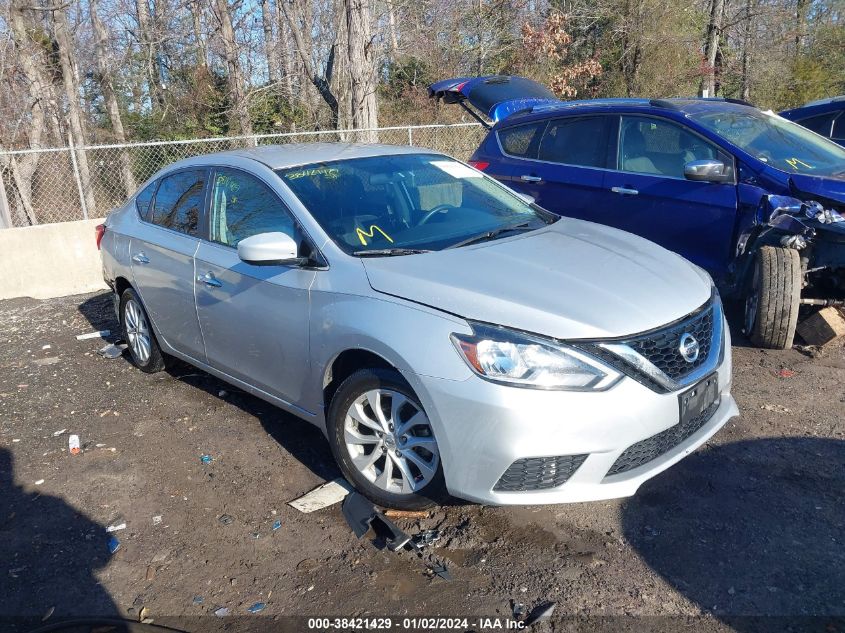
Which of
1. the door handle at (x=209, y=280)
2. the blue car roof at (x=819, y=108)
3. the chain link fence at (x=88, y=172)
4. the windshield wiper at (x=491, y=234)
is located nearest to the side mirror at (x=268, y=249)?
the door handle at (x=209, y=280)

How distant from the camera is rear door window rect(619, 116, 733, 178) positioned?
5.72 metres

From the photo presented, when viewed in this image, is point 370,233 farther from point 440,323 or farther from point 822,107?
point 822,107

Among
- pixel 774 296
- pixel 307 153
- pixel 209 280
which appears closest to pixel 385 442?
pixel 209 280

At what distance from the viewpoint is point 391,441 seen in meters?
3.45

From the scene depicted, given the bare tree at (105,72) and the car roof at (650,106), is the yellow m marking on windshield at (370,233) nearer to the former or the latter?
the car roof at (650,106)

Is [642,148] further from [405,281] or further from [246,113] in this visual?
[246,113]

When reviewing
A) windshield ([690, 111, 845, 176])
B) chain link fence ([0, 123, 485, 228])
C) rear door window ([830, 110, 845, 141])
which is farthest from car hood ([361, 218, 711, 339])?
chain link fence ([0, 123, 485, 228])

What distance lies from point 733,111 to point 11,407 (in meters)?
6.20

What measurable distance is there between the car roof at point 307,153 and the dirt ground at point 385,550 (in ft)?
5.50

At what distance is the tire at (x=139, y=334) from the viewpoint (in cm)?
551

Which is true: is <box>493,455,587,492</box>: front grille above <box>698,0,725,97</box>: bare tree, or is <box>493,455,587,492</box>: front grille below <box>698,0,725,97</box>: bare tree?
below

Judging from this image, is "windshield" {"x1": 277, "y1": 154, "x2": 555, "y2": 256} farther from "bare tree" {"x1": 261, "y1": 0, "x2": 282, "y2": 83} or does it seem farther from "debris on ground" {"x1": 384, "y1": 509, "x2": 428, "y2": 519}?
"bare tree" {"x1": 261, "y1": 0, "x2": 282, "y2": 83}

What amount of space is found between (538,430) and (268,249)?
1.62m

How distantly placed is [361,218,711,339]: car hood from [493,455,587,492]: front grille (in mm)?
519
